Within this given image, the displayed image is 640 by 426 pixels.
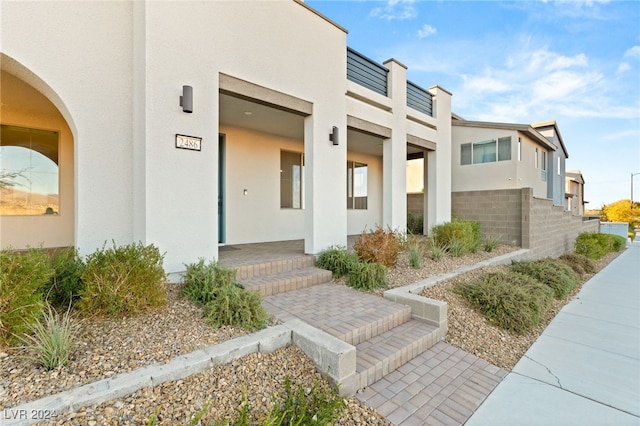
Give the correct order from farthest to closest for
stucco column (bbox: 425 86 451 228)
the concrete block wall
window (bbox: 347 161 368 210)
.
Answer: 1. window (bbox: 347 161 368 210)
2. stucco column (bbox: 425 86 451 228)
3. the concrete block wall

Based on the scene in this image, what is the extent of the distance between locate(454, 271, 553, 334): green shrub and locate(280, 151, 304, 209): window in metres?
5.32

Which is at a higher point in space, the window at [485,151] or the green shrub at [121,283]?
the window at [485,151]

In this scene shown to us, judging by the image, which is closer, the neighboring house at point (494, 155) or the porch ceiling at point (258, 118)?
the porch ceiling at point (258, 118)

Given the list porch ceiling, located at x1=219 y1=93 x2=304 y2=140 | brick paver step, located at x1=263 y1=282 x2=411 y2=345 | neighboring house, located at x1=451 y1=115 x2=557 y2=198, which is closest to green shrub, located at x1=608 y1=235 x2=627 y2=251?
neighboring house, located at x1=451 y1=115 x2=557 y2=198

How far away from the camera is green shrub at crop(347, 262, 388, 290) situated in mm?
5141

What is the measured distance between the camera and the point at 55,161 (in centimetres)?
637

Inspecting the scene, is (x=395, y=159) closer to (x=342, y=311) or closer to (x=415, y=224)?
(x=415, y=224)

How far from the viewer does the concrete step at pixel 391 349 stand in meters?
3.06

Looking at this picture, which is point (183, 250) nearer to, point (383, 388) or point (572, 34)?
point (383, 388)

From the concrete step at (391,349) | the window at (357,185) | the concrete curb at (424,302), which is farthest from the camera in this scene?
the window at (357,185)

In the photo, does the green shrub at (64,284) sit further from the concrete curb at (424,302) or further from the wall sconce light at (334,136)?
the wall sconce light at (334,136)

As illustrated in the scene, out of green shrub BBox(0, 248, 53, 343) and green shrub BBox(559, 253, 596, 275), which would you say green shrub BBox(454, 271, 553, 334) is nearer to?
green shrub BBox(559, 253, 596, 275)

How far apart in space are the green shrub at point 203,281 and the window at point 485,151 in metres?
13.4

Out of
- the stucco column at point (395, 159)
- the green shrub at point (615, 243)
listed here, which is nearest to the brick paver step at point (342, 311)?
the stucco column at point (395, 159)
